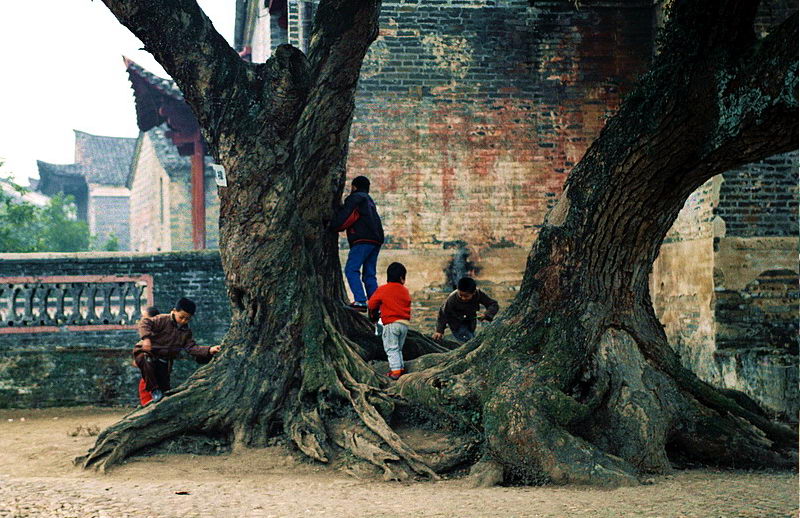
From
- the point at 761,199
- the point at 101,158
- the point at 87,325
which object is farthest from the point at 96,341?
the point at 101,158

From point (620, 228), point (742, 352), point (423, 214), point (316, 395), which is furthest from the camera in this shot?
point (423, 214)

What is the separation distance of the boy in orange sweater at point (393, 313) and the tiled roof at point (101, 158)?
34746 mm

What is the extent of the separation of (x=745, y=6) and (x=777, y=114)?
112 cm

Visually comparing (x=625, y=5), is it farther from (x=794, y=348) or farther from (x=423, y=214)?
(x=794, y=348)

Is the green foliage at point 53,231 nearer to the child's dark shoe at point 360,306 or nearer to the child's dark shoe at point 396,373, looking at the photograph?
the child's dark shoe at point 360,306

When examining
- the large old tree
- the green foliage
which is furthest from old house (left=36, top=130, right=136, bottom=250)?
the large old tree

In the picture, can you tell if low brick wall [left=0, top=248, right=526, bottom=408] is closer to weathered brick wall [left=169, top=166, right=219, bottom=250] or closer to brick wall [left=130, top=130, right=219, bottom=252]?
brick wall [left=130, top=130, right=219, bottom=252]

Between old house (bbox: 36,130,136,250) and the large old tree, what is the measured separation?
33.6 meters

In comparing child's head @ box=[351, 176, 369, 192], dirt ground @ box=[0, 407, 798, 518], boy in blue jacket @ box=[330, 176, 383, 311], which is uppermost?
child's head @ box=[351, 176, 369, 192]

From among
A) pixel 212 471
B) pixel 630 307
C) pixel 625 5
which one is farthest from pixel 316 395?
pixel 625 5

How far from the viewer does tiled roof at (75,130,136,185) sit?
4112 centimetres

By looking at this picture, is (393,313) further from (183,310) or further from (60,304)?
(60,304)

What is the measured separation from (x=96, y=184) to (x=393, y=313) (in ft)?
115

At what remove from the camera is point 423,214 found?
1346 centimetres
